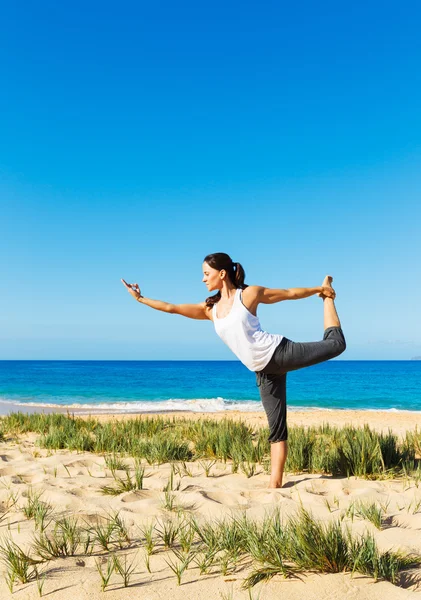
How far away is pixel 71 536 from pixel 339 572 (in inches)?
58.1

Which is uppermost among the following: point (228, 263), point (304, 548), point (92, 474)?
point (228, 263)

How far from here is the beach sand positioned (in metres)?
2.31

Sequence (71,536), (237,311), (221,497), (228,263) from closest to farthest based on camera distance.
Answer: (71,536) → (221,497) → (237,311) → (228,263)

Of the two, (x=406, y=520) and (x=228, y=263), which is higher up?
(x=228, y=263)

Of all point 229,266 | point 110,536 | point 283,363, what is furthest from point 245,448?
point 110,536

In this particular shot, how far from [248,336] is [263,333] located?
5.7 inches

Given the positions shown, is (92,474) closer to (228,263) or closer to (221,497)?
(221,497)

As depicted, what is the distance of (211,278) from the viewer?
14.7 feet

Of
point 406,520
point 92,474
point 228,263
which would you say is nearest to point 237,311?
point 228,263

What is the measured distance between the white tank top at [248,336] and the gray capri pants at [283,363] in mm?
67

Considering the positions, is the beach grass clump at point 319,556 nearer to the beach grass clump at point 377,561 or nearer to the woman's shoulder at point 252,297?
the beach grass clump at point 377,561

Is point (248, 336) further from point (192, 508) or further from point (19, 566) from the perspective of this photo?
point (19, 566)

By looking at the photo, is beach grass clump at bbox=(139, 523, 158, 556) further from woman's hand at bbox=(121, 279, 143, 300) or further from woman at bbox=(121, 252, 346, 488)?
woman's hand at bbox=(121, 279, 143, 300)

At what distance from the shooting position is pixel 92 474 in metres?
5.00
